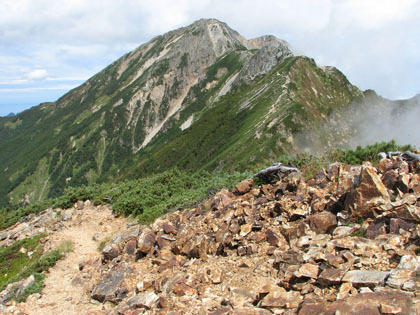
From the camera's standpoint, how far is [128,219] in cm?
1875

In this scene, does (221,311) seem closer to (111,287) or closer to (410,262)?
(410,262)

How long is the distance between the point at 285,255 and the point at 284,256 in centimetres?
4

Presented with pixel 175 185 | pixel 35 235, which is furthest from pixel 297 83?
pixel 35 235

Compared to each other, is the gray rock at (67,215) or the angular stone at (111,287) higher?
the gray rock at (67,215)

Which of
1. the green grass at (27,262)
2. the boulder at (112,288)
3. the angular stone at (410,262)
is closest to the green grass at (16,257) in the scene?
the green grass at (27,262)

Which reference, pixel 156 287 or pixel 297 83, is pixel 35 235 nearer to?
pixel 156 287

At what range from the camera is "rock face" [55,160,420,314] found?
6.51m

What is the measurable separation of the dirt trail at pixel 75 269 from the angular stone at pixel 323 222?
711cm

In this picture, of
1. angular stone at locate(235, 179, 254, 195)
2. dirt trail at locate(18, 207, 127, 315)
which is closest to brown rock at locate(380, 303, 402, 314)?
dirt trail at locate(18, 207, 127, 315)

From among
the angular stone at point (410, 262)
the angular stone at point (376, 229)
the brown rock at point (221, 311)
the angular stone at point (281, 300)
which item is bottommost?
the brown rock at point (221, 311)

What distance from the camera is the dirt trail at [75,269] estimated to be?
10891 mm

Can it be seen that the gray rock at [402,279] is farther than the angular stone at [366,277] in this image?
No

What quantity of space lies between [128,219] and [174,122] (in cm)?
16641

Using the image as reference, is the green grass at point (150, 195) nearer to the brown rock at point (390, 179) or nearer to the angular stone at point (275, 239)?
the angular stone at point (275, 239)
